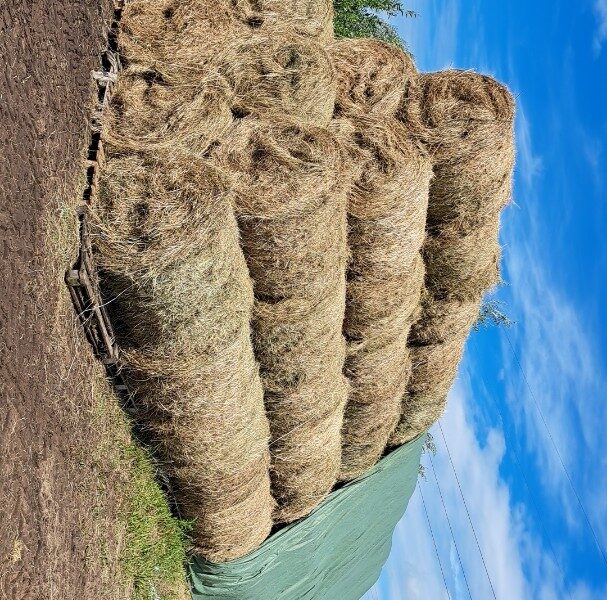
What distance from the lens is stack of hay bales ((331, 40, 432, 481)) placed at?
6.29m

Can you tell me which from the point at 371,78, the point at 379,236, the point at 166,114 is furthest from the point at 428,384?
the point at 166,114

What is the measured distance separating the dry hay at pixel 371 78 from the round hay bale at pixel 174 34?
125 cm

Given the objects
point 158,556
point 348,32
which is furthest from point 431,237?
point 348,32

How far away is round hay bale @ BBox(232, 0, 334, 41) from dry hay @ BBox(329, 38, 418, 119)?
1.27 feet

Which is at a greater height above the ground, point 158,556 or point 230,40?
point 230,40

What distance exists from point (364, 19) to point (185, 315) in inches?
474

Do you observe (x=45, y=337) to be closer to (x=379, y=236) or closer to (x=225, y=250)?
(x=225, y=250)

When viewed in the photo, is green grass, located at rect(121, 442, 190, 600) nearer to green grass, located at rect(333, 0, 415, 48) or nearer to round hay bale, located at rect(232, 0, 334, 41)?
round hay bale, located at rect(232, 0, 334, 41)

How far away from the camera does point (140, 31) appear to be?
630 cm

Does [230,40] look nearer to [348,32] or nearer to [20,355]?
[20,355]

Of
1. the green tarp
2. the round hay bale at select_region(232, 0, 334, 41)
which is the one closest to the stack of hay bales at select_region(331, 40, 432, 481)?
the round hay bale at select_region(232, 0, 334, 41)

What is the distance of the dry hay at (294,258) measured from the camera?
17.9 ft

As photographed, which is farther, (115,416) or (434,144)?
(434,144)

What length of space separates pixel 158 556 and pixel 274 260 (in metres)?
2.96
